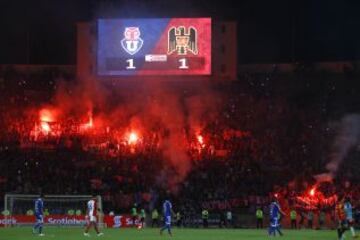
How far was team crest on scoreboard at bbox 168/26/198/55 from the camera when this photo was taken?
5591 centimetres

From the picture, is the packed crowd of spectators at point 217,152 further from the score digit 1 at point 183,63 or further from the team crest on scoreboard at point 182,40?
the team crest on scoreboard at point 182,40

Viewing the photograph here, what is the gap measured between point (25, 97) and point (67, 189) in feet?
33.8

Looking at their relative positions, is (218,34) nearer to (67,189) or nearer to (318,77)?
(318,77)

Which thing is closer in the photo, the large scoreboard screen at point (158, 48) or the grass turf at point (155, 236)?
the grass turf at point (155, 236)

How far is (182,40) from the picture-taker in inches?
2207

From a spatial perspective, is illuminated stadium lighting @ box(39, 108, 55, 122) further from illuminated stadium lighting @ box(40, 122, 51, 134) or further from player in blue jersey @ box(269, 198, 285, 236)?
player in blue jersey @ box(269, 198, 285, 236)

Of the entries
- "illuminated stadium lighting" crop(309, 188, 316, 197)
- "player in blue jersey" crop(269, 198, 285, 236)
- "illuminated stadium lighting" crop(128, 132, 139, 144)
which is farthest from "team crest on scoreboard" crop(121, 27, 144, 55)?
"player in blue jersey" crop(269, 198, 285, 236)

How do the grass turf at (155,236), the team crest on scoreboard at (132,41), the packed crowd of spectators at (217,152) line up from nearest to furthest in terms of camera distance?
the grass turf at (155,236)
the packed crowd of spectators at (217,152)
the team crest on scoreboard at (132,41)

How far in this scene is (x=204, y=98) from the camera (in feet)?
202

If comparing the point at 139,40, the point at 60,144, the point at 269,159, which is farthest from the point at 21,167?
the point at 269,159

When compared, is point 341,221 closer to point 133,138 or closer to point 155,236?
point 155,236

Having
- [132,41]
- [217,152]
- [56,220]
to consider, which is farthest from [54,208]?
[217,152]

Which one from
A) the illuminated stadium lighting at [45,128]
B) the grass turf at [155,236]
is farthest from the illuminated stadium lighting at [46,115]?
the grass turf at [155,236]

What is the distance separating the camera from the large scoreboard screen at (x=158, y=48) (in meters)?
55.8
